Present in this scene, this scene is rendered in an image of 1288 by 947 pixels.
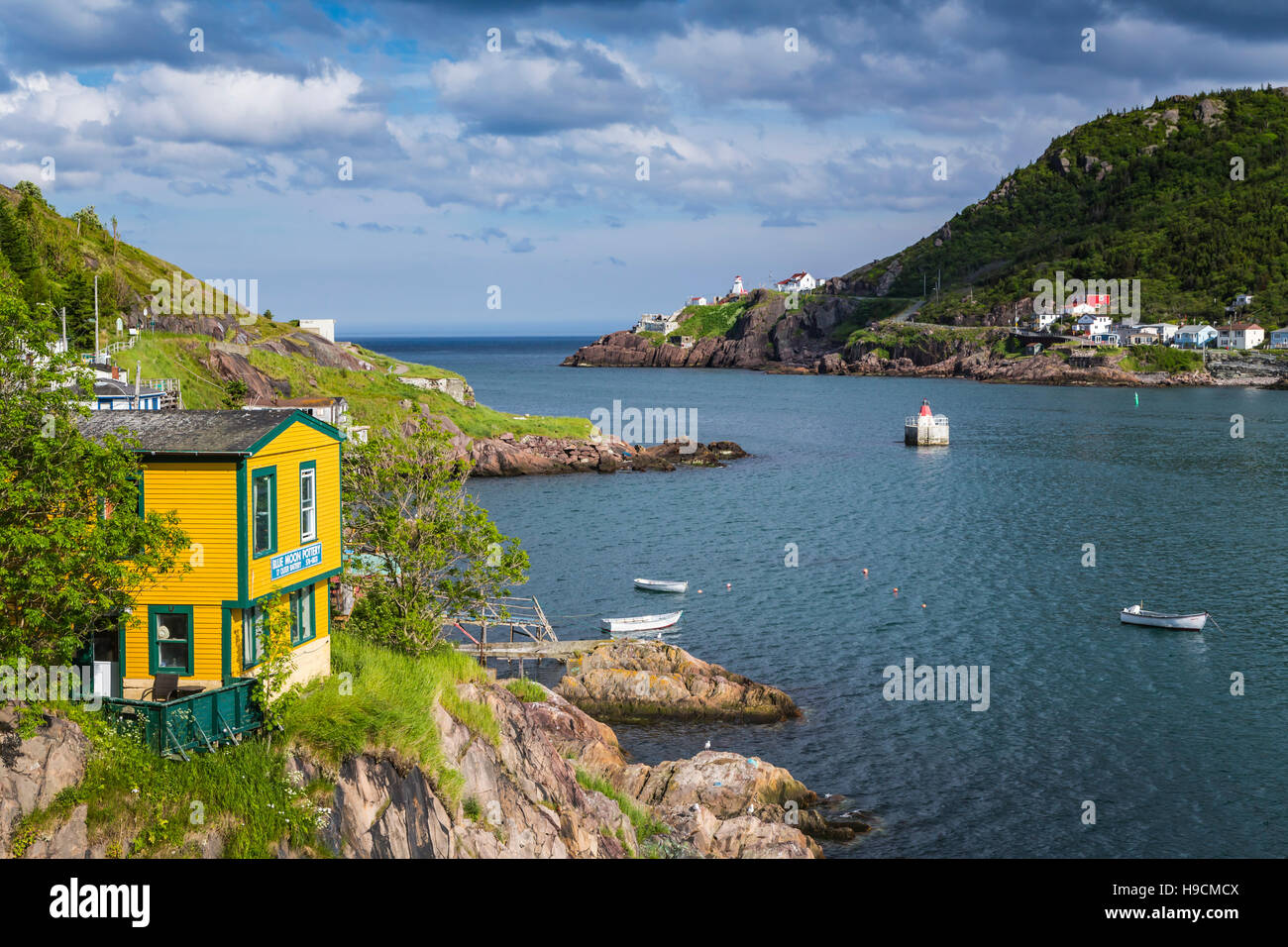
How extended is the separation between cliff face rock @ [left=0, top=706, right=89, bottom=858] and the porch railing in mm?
901

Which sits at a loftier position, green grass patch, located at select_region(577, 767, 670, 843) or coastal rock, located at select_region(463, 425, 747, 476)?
coastal rock, located at select_region(463, 425, 747, 476)

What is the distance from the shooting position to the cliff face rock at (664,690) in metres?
40.0

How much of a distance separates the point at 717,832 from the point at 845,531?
4826 centimetres

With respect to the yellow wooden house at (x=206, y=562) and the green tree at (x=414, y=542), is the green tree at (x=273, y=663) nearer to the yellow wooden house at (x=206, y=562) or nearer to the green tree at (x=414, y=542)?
the yellow wooden house at (x=206, y=562)

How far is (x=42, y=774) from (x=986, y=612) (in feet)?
148

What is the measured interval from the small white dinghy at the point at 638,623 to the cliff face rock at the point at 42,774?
31813 millimetres

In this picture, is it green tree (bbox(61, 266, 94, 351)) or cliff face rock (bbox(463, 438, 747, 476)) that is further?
cliff face rock (bbox(463, 438, 747, 476))

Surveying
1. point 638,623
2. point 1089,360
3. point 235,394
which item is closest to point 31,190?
point 235,394

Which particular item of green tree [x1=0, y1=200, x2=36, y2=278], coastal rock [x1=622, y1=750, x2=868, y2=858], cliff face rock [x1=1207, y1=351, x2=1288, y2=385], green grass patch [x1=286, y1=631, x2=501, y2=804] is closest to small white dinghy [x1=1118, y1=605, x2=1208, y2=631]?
coastal rock [x1=622, y1=750, x2=868, y2=858]

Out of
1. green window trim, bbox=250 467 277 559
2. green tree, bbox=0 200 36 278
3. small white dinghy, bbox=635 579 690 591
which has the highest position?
green tree, bbox=0 200 36 278

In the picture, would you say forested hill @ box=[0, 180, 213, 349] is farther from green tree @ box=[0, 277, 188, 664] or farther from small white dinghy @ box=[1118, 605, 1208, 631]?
small white dinghy @ box=[1118, 605, 1208, 631]

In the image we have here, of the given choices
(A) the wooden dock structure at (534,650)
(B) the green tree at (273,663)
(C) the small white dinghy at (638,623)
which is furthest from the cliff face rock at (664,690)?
(B) the green tree at (273,663)

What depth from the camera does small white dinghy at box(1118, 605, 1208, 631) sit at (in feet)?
163
